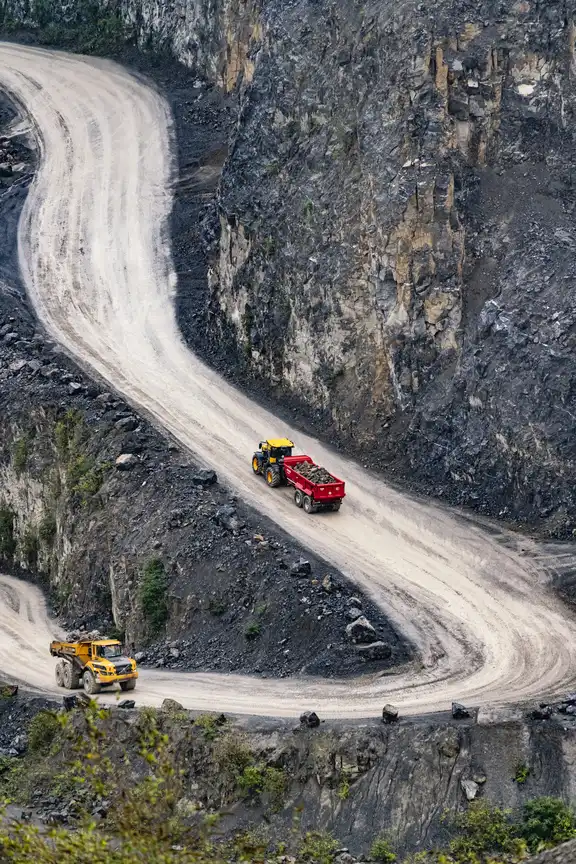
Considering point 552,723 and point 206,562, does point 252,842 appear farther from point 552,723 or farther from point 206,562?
point 206,562

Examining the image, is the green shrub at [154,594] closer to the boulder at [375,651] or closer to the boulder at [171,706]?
the boulder at [171,706]

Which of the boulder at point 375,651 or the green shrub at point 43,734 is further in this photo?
the green shrub at point 43,734

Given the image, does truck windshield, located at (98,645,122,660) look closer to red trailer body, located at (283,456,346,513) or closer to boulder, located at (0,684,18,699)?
boulder, located at (0,684,18,699)

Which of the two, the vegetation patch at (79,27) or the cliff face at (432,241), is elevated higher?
the vegetation patch at (79,27)

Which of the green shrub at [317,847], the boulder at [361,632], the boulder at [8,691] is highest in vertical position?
the boulder at [361,632]

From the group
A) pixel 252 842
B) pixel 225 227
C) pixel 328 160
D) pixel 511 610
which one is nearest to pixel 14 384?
pixel 225 227

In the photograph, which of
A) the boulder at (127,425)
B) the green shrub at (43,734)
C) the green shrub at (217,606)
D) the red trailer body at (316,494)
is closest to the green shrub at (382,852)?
the green shrub at (43,734)

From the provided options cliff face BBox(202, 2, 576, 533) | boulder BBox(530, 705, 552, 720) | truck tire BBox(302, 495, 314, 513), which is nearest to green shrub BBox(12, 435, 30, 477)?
cliff face BBox(202, 2, 576, 533)
